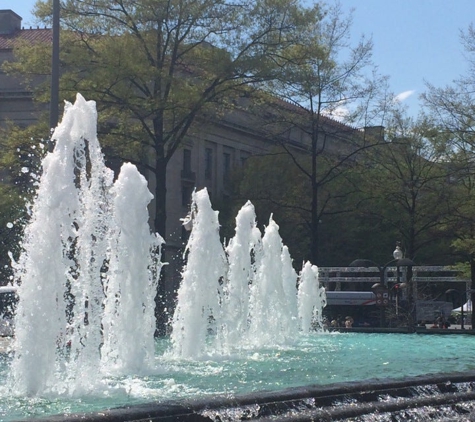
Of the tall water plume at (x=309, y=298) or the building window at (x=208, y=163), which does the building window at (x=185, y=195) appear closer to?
the building window at (x=208, y=163)

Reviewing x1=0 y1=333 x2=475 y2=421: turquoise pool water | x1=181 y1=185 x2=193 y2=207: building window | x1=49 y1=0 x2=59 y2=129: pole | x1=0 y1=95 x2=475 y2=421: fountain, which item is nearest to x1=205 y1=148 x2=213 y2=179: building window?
x1=181 y1=185 x2=193 y2=207: building window

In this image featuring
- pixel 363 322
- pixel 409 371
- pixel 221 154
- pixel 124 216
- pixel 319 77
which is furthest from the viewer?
pixel 221 154

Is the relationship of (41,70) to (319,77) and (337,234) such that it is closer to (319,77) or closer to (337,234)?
(319,77)

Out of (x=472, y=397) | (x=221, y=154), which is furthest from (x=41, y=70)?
(x=221, y=154)

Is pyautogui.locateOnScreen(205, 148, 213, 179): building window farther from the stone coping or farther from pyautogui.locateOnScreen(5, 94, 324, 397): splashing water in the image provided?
the stone coping

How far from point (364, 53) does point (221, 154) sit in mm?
26576

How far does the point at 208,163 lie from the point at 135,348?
157 feet

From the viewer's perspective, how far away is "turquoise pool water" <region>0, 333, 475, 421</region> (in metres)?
9.79

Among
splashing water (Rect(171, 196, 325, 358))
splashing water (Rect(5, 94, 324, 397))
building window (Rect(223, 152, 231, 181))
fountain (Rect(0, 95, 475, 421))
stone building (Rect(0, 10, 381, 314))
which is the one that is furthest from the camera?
building window (Rect(223, 152, 231, 181))

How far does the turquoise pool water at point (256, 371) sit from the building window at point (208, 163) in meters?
40.7

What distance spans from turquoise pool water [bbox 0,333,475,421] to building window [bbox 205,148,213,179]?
4075 centimetres

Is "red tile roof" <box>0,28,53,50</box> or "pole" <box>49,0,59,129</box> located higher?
"red tile roof" <box>0,28,53,50</box>

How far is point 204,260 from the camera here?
1877 centimetres

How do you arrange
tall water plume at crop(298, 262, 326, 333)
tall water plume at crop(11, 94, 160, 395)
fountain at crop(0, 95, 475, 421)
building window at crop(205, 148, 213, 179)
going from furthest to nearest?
building window at crop(205, 148, 213, 179) < tall water plume at crop(298, 262, 326, 333) < tall water plume at crop(11, 94, 160, 395) < fountain at crop(0, 95, 475, 421)
